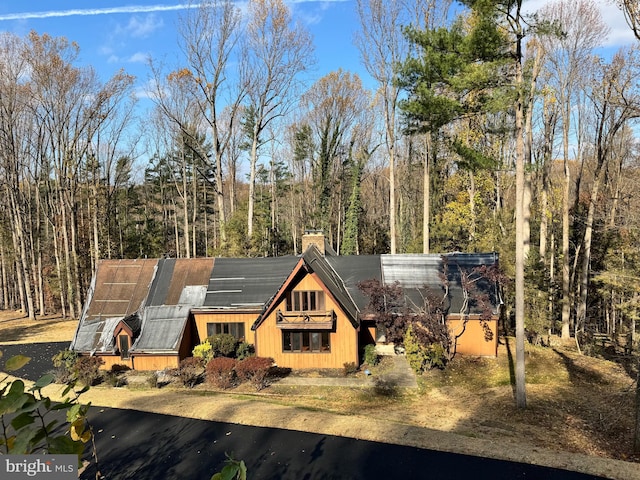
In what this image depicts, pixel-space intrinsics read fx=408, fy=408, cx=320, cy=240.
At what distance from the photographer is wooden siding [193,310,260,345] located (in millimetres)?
22984

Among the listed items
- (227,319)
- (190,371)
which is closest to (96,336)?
(190,371)

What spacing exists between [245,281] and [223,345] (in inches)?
163

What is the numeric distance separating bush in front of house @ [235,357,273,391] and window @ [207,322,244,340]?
3404 mm

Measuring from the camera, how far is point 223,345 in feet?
72.7

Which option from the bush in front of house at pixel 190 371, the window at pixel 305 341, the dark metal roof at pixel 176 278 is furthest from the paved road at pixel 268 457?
the dark metal roof at pixel 176 278

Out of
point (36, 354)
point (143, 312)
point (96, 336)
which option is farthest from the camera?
point (36, 354)

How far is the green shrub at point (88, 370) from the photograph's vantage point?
782 inches

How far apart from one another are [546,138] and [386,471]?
2475cm

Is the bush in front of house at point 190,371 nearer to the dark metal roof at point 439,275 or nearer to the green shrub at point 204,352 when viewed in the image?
the green shrub at point 204,352

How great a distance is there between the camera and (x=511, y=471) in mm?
10961

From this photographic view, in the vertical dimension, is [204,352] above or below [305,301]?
below

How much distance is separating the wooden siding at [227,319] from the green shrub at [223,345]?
38.5 inches

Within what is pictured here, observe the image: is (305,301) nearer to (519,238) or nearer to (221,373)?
(221,373)

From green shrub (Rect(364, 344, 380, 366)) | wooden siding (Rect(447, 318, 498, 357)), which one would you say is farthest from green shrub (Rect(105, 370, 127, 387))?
wooden siding (Rect(447, 318, 498, 357))
